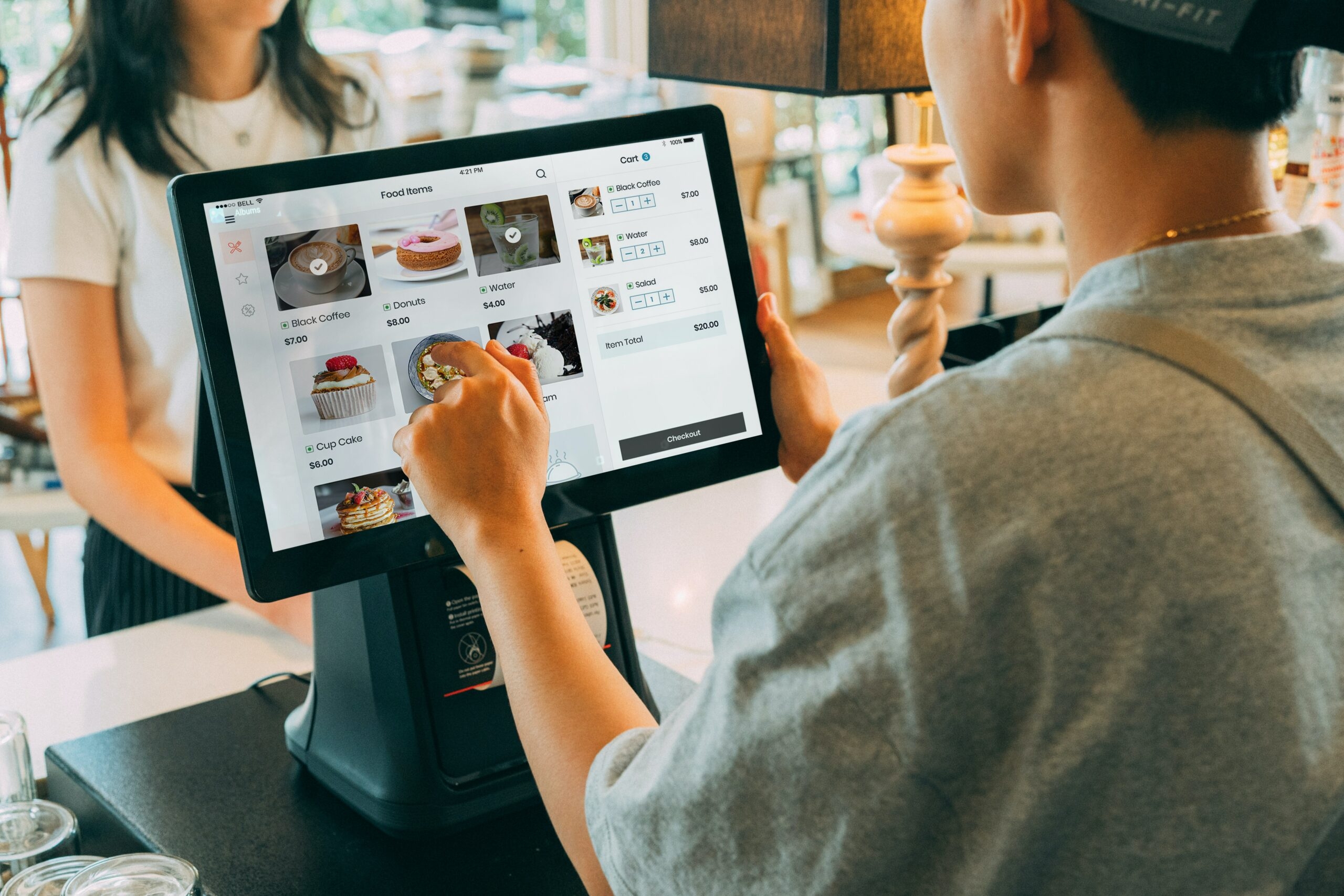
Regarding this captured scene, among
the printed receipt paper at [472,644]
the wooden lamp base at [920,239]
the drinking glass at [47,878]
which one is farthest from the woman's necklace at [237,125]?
the drinking glass at [47,878]

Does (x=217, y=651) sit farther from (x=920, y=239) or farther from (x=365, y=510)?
(x=920, y=239)

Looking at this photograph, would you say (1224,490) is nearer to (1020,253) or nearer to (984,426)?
(984,426)

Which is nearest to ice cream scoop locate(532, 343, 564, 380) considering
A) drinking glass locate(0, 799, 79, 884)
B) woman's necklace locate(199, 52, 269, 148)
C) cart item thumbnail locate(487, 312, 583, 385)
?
cart item thumbnail locate(487, 312, 583, 385)

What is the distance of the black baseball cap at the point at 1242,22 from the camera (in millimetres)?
468

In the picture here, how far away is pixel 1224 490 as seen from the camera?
46cm

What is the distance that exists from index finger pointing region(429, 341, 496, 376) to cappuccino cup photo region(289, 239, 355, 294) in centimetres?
8

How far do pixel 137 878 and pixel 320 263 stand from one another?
35 cm

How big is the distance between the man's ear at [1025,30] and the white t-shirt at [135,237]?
93 centimetres

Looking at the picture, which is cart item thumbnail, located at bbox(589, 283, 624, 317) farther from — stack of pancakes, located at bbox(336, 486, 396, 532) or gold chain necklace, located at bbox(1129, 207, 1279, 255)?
gold chain necklace, located at bbox(1129, 207, 1279, 255)

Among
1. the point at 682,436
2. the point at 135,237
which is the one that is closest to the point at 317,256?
the point at 682,436

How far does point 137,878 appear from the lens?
65 cm

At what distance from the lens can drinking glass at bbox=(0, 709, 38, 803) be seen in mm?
793

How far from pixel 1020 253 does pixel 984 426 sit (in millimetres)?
3117

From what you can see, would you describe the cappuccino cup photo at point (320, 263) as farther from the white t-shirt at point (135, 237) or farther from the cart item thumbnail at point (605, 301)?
the white t-shirt at point (135, 237)
